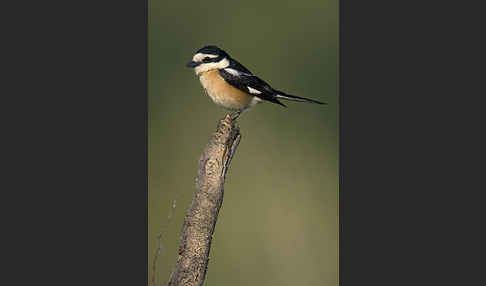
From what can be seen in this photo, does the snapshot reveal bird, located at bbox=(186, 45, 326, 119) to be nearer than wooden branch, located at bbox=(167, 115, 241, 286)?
No

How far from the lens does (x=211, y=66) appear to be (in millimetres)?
5012

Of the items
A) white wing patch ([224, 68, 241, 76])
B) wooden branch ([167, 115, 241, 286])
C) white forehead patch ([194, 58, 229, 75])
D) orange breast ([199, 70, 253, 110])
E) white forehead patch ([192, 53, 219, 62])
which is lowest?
wooden branch ([167, 115, 241, 286])

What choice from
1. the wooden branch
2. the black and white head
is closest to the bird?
the black and white head

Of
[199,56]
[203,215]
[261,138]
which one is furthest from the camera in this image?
[261,138]

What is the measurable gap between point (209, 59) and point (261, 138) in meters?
0.71

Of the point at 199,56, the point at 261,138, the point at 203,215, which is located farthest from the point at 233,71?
the point at 203,215

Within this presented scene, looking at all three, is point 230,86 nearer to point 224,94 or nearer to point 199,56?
point 224,94

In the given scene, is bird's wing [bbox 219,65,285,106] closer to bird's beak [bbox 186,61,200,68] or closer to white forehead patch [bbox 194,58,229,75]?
white forehead patch [bbox 194,58,229,75]

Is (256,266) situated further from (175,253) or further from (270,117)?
(270,117)

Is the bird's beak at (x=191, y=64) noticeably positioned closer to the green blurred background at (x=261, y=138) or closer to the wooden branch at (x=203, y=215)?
the green blurred background at (x=261, y=138)

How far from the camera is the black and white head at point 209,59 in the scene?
194 inches

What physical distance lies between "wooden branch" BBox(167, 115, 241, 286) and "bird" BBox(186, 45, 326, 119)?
0.45 metres

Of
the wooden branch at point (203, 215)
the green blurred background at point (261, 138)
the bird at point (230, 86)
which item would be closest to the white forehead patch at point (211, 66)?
the bird at point (230, 86)

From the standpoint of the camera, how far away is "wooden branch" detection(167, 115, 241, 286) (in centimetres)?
435
